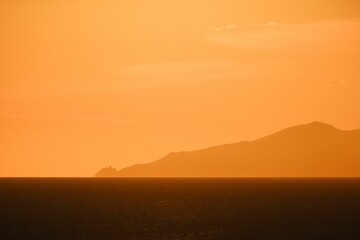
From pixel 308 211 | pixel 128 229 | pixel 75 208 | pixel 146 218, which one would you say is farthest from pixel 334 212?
pixel 75 208

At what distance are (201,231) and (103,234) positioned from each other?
639 inches

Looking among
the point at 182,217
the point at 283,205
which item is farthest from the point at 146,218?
the point at 283,205

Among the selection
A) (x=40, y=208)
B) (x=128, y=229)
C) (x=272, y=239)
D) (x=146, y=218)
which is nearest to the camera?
(x=272, y=239)

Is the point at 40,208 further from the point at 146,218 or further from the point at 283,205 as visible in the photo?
the point at 283,205

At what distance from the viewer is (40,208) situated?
15212 cm

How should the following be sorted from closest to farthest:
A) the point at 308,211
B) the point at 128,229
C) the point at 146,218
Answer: the point at 128,229 → the point at 146,218 → the point at 308,211

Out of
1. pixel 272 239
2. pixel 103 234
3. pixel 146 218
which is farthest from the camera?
pixel 146 218

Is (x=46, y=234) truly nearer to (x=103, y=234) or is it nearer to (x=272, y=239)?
(x=103, y=234)

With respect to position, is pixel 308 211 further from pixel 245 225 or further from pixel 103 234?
pixel 103 234

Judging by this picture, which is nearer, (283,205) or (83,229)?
(83,229)

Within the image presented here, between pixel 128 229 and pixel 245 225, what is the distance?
67.6 ft

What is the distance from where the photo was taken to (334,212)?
13562cm

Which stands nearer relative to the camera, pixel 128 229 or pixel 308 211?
pixel 128 229

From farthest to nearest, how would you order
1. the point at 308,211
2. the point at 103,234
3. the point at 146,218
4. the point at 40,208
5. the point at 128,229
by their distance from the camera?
the point at 40,208 → the point at 308,211 → the point at 146,218 → the point at 128,229 → the point at 103,234
